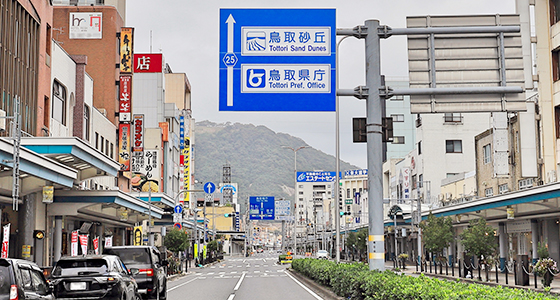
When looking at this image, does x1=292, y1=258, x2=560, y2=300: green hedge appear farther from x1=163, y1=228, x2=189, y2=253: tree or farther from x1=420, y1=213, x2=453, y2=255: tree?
x1=163, y1=228, x2=189, y2=253: tree

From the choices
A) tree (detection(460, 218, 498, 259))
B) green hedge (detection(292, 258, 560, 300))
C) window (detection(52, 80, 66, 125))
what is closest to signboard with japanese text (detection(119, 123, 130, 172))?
window (detection(52, 80, 66, 125))

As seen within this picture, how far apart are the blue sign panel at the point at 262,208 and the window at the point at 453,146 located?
28.5m

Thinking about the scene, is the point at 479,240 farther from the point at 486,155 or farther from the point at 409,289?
the point at 409,289

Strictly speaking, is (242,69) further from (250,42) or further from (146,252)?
(146,252)

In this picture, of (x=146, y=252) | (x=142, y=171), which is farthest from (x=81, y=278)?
(x=142, y=171)

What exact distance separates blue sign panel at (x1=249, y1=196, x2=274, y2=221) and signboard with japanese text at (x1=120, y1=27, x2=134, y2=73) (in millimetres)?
45008

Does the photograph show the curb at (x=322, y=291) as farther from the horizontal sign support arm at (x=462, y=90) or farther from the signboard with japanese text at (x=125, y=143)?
the signboard with japanese text at (x=125, y=143)

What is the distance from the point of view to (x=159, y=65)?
8388 cm

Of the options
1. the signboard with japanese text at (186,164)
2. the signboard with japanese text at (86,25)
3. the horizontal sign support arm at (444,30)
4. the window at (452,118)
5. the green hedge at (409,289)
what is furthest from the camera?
the signboard with japanese text at (186,164)

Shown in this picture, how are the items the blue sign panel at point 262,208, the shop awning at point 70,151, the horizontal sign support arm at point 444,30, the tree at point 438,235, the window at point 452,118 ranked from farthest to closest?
the blue sign panel at point 262,208 < the window at point 452,118 < the tree at point 438,235 < the shop awning at point 70,151 < the horizontal sign support arm at point 444,30

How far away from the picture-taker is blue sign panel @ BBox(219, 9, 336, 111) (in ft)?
54.8

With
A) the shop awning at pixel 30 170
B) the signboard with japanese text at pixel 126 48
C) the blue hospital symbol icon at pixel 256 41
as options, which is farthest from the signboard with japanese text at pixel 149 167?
the blue hospital symbol icon at pixel 256 41

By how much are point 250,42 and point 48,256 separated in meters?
22.1

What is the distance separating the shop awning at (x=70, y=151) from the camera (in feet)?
80.9
